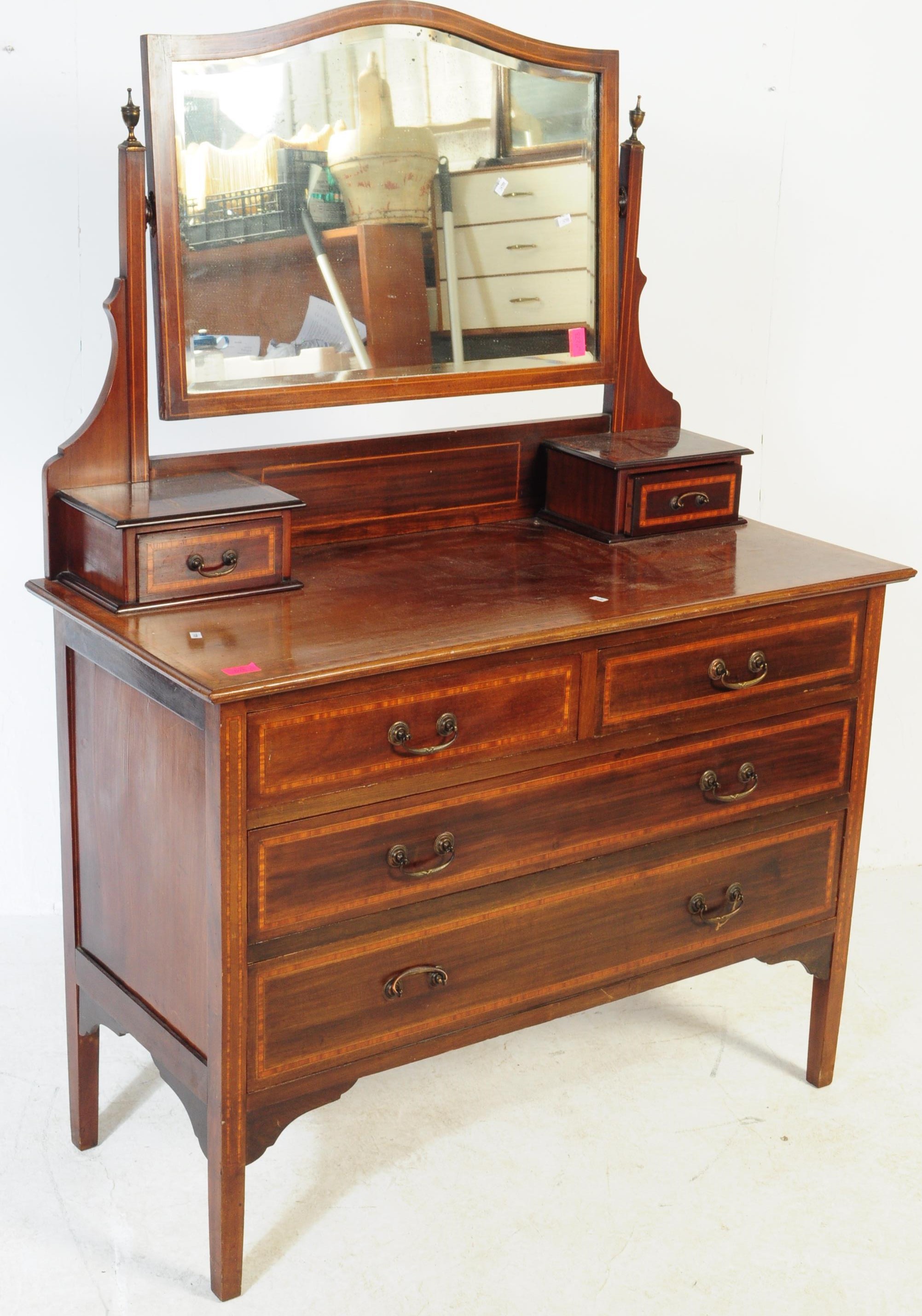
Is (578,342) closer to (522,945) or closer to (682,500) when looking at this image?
(682,500)

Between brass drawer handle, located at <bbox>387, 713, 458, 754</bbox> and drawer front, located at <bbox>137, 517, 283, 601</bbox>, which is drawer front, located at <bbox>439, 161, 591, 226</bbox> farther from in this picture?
brass drawer handle, located at <bbox>387, 713, 458, 754</bbox>

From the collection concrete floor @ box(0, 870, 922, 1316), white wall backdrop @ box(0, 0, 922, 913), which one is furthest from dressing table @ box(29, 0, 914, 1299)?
white wall backdrop @ box(0, 0, 922, 913)

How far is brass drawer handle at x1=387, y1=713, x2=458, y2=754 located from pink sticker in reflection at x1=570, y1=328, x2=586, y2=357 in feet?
2.98

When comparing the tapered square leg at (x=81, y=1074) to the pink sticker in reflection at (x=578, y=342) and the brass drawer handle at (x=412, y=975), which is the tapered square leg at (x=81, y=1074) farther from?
the pink sticker in reflection at (x=578, y=342)

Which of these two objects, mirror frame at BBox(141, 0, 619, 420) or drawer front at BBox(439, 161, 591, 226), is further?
drawer front at BBox(439, 161, 591, 226)

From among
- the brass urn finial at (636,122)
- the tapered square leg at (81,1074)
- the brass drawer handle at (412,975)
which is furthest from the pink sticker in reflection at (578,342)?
the tapered square leg at (81,1074)

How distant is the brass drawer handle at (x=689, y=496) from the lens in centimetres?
276

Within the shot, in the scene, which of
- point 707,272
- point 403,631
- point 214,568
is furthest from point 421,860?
point 707,272

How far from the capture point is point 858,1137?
274 cm

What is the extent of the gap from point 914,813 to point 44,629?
2.20 m

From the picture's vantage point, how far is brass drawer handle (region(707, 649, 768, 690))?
2.48 metres

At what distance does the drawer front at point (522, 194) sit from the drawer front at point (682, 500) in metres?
0.51

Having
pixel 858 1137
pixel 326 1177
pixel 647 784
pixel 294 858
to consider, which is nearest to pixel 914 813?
pixel 858 1137

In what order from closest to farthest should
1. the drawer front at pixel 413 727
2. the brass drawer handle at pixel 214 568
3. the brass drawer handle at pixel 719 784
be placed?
the drawer front at pixel 413 727
the brass drawer handle at pixel 214 568
the brass drawer handle at pixel 719 784
